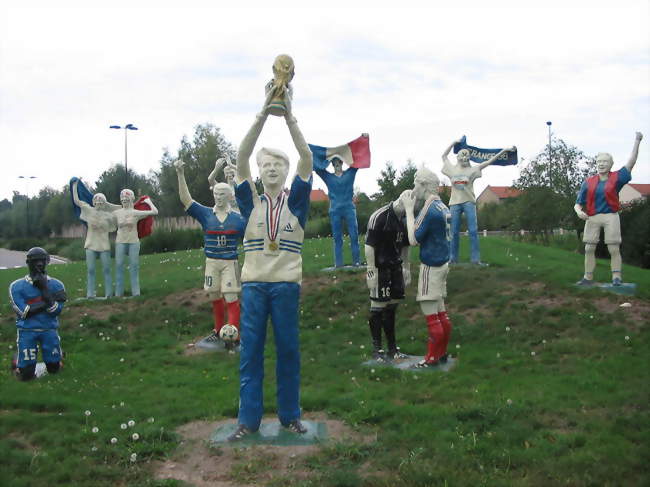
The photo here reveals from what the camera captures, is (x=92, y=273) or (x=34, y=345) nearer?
(x=34, y=345)

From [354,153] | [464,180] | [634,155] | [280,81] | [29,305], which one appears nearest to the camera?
[280,81]

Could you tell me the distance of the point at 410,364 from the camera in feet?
28.3


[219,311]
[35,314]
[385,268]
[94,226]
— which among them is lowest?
[219,311]

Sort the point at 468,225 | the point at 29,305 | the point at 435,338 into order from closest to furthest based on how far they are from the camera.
Answer: 1. the point at 29,305
2. the point at 435,338
3. the point at 468,225

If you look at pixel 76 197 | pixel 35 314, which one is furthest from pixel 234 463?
pixel 76 197

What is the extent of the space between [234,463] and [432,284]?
12.7 feet

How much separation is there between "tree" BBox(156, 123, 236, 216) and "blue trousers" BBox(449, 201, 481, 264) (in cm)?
2895

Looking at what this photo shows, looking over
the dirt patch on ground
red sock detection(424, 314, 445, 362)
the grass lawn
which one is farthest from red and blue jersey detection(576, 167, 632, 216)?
the dirt patch on ground

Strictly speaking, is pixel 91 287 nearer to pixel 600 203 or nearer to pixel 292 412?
pixel 292 412

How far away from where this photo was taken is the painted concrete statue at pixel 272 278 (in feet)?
19.8

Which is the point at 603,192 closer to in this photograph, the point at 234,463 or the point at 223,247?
the point at 223,247

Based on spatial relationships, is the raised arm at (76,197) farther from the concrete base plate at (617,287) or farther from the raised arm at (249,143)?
the concrete base plate at (617,287)

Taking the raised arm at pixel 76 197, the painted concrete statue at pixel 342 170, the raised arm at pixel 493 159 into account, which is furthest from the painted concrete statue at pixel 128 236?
the raised arm at pixel 493 159

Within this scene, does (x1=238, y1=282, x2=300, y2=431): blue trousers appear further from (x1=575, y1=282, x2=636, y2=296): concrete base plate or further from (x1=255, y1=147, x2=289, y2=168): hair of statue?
(x1=575, y1=282, x2=636, y2=296): concrete base plate
